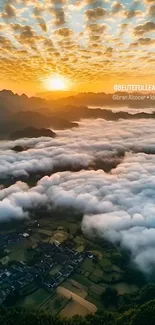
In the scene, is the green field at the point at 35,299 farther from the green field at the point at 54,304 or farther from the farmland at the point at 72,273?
the green field at the point at 54,304

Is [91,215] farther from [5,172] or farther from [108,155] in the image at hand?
[108,155]

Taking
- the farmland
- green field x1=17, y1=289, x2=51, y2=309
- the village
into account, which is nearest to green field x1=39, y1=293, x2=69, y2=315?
the farmland

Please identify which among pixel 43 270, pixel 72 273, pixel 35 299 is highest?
pixel 43 270

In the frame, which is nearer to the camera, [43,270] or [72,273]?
[72,273]

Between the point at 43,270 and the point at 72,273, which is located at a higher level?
the point at 43,270

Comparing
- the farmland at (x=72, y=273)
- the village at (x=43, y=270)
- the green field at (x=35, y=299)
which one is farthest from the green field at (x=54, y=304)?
the village at (x=43, y=270)

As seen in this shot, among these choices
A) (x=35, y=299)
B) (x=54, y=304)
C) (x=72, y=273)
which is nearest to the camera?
(x=54, y=304)

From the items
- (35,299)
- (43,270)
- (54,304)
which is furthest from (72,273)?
(35,299)

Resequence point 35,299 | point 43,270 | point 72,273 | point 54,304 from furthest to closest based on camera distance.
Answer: point 43,270 < point 72,273 < point 35,299 < point 54,304

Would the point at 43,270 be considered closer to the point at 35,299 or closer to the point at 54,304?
the point at 35,299

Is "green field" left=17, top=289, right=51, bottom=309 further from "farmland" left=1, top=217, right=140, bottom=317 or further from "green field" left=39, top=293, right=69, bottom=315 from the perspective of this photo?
"green field" left=39, top=293, right=69, bottom=315

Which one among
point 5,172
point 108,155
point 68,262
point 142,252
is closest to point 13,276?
point 68,262
